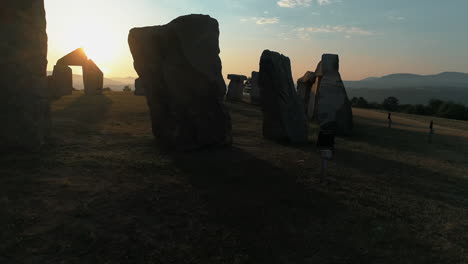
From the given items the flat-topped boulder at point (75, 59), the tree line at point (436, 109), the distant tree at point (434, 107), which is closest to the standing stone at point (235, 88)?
the flat-topped boulder at point (75, 59)

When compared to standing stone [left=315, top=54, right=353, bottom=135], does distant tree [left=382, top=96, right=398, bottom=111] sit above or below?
above

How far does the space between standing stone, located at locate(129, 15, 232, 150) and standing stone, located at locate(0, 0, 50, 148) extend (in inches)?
91.7

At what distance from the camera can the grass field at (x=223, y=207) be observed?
3609mm

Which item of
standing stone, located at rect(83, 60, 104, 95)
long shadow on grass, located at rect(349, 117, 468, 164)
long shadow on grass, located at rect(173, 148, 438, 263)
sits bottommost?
long shadow on grass, located at rect(173, 148, 438, 263)

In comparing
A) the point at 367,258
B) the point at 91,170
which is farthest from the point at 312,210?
the point at 91,170

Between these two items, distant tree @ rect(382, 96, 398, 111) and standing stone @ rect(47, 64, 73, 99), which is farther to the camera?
distant tree @ rect(382, 96, 398, 111)

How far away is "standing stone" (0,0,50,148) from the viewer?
6.91 metres

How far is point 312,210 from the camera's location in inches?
190

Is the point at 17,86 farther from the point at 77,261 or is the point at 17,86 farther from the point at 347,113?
the point at 347,113

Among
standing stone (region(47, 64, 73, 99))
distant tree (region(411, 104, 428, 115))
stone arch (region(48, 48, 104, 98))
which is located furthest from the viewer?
distant tree (region(411, 104, 428, 115))

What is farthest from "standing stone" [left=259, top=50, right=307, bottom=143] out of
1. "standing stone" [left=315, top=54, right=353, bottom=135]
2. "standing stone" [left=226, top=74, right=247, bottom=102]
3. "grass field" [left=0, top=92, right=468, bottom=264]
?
"standing stone" [left=226, top=74, right=247, bottom=102]

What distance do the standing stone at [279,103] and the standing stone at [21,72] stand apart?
6.53 meters

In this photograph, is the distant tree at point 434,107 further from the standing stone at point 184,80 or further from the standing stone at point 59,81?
the standing stone at point 59,81

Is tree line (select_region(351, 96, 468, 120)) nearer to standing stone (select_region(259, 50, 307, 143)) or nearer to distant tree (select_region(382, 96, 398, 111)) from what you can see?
distant tree (select_region(382, 96, 398, 111))
